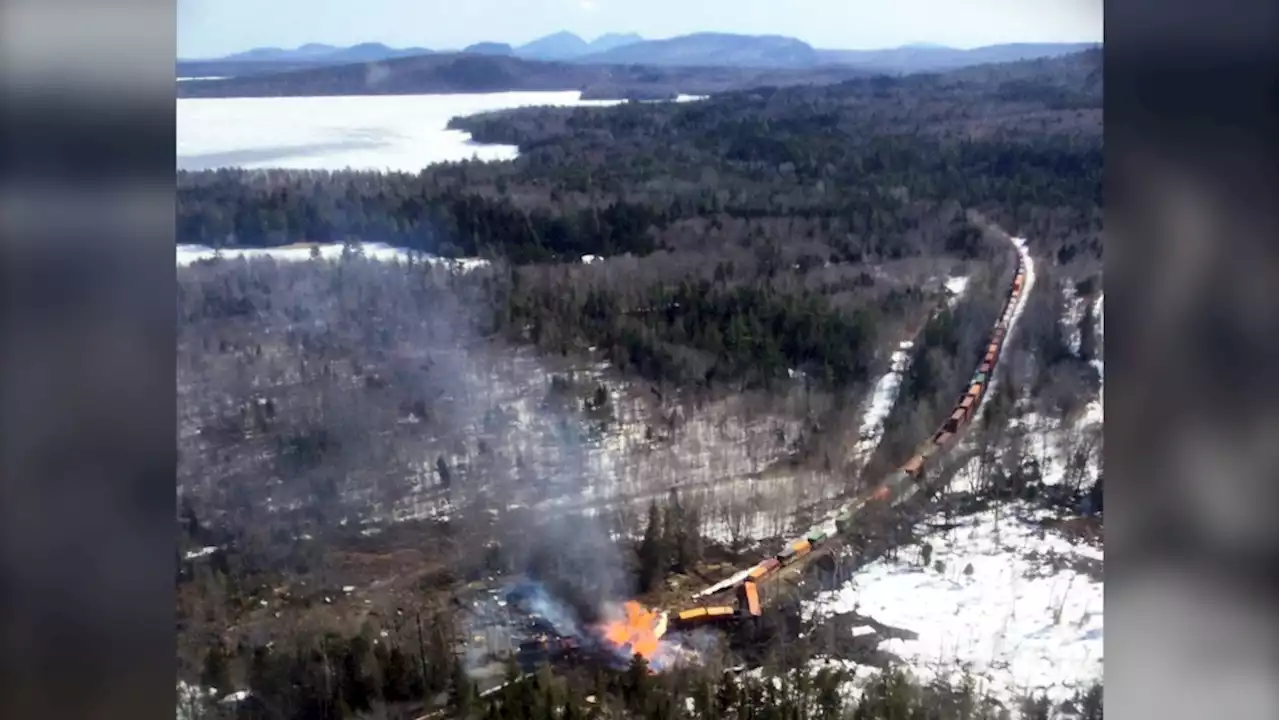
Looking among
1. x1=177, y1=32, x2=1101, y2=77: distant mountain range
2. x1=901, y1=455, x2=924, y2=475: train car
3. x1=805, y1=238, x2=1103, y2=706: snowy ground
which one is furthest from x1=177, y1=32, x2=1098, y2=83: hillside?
x1=901, y1=455, x2=924, y2=475: train car

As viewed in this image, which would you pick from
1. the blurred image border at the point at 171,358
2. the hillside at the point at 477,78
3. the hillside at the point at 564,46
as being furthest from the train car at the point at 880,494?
the hillside at the point at 564,46

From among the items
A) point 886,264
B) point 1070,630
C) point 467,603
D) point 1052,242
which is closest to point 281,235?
point 467,603

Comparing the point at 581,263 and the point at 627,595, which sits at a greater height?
the point at 581,263

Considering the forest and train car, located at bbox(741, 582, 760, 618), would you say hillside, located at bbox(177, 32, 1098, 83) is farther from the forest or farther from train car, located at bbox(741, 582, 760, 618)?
train car, located at bbox(741, 582, 760, 618)

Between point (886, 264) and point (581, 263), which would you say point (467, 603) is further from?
point (886, 264)

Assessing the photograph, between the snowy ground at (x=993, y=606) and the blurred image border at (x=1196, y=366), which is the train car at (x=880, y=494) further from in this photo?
the blurred image border at (x=1196, y=366)
